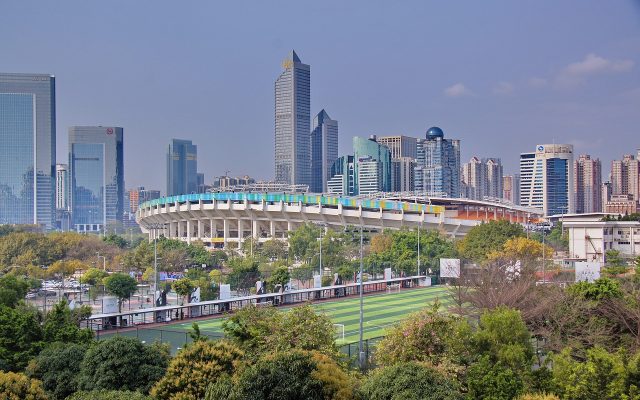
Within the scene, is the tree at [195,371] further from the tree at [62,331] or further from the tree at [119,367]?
the tree at [62,331]

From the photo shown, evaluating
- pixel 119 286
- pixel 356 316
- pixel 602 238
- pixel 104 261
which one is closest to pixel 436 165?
pixel 602 238

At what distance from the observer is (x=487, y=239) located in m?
44.5

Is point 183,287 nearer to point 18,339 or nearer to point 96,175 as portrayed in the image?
point 18,339

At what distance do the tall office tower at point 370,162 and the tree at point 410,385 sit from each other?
439 feet

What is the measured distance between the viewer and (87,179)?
186 meters

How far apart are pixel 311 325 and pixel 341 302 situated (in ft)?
66.2

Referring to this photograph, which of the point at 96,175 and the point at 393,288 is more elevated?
the point at 96,175

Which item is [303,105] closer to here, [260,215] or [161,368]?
[260,215]

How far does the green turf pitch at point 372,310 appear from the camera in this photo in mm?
23703

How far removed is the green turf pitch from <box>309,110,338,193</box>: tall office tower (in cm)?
13992

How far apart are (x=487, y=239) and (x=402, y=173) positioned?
10851 cm

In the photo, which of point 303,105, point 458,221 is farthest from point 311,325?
point 303,105

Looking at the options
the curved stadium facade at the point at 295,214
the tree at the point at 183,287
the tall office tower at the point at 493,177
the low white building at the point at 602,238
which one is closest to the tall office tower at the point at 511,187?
the tall office tower at the point at 493,177

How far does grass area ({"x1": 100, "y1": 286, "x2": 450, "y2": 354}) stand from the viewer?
19.7m
